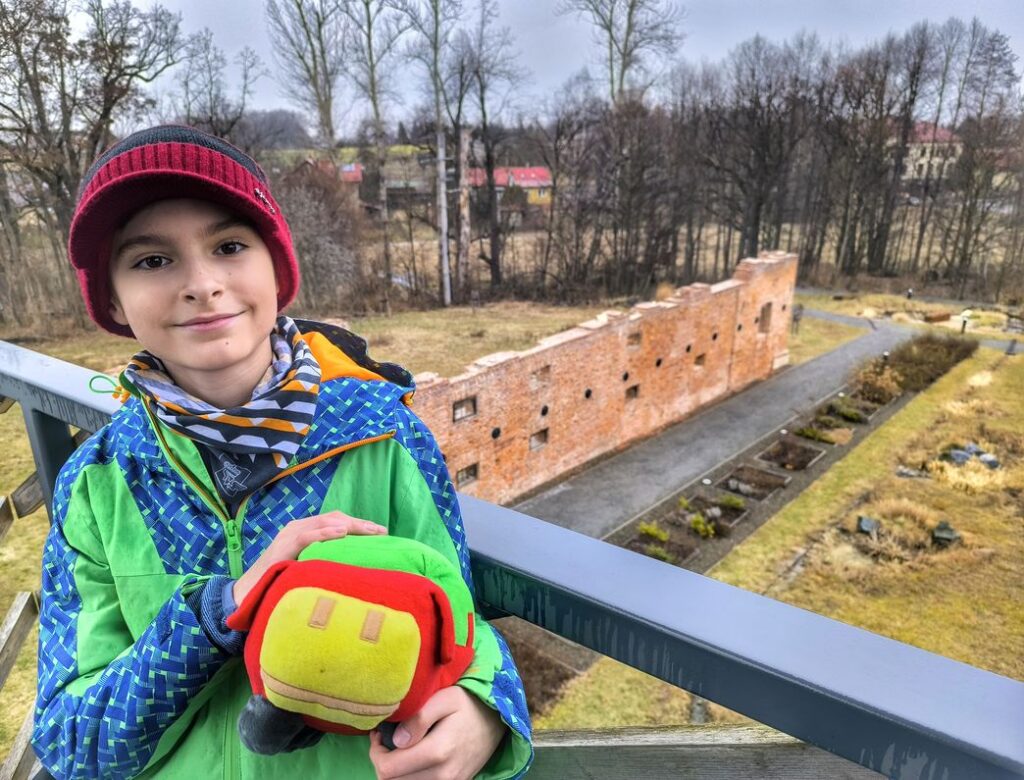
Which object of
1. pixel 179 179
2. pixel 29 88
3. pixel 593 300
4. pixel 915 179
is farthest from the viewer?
pixel 915 179

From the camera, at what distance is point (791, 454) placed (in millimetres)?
13023

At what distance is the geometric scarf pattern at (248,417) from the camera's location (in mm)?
968

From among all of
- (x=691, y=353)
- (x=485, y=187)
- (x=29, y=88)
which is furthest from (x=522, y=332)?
(x=29, y=88)

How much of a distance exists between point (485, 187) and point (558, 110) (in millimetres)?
3124

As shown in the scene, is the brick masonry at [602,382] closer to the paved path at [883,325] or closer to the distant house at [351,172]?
the paved path at [883,325]

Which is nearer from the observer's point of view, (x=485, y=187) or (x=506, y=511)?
(x=506, y=511)

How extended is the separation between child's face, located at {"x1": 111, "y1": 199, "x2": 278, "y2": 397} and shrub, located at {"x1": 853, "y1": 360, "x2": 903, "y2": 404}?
16.6 m

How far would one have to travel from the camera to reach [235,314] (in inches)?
40.5

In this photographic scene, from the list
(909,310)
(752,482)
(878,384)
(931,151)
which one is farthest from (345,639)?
(931,151)

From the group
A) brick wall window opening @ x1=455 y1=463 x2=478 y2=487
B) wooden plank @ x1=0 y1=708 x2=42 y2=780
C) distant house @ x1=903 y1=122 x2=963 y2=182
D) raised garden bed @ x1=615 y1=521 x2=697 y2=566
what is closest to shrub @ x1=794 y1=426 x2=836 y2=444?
raised garden bed @ x1=615 y1=521 x2=697 y2=566

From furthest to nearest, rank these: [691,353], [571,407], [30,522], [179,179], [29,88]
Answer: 1. [691,353]
2. [29,88]
3. [571,407]
4. [30,522]
5. [179,179]

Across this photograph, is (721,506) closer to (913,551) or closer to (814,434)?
(913,551)

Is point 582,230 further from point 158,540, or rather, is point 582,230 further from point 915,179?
point 158,540

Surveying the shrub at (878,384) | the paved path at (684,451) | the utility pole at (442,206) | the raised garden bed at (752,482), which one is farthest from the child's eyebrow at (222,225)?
the utility pole at (442,206)
